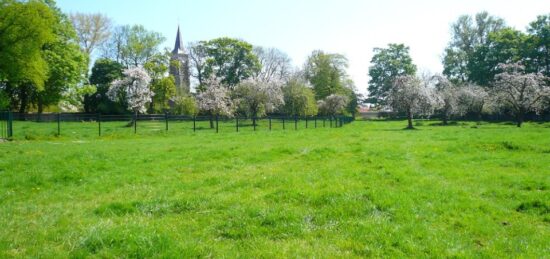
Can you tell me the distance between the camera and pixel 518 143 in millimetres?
15445

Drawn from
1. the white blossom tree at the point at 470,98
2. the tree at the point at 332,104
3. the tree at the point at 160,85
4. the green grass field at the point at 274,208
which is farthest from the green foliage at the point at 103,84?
the green grass field at the point at 274,208

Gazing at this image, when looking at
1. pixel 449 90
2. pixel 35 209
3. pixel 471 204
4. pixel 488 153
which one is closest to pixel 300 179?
pixel 471 204

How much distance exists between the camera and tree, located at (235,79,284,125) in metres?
47.3

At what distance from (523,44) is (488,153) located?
5523 cm

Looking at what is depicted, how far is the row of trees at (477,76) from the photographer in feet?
127

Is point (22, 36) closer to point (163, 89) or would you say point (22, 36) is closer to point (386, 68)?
point (163, 89)

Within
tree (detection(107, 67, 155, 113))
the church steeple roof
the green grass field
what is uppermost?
the church steeple roof

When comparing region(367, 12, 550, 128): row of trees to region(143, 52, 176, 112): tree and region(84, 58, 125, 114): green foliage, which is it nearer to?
region(143, 52, 176, 112): tree

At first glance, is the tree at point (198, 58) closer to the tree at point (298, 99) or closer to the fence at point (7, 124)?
the tree at point (298, 99)

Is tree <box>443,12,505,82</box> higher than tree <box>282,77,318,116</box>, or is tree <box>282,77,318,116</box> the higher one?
tree <box>443,12,505,82</box>

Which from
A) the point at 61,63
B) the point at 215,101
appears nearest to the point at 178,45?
the point at 61,63

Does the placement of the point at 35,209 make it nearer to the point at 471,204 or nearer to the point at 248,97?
the point at 471,204

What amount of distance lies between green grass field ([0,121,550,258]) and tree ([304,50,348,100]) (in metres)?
60.2

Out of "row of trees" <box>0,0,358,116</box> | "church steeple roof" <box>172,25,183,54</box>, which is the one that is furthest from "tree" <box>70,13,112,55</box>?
"church steeple roof" <box>172,25,183,54</box>
